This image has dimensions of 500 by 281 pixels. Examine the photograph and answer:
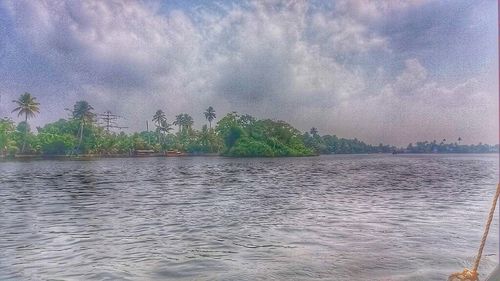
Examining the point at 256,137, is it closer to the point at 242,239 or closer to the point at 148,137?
the point at 148,137

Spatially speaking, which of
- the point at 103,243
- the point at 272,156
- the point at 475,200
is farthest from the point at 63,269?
the point at 272,156

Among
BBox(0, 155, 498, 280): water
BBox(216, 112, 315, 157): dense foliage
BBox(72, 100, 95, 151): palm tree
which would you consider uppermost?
BBox(72, 100, 95, 151): palm tree

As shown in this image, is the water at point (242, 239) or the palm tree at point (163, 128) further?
the palm tree at point (163, 128)

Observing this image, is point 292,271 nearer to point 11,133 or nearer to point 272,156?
point 11,133

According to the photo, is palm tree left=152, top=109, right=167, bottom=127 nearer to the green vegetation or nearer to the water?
the green vegetation

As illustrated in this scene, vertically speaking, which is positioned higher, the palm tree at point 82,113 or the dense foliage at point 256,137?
the palm tree at point 82,113

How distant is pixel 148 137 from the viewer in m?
68.6

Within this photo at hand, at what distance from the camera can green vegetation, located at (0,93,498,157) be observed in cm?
5497

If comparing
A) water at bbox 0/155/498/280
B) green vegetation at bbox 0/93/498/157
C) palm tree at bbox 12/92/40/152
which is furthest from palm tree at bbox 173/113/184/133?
water at bbox 0/155/498/280

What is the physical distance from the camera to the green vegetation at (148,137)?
5497 centimetres

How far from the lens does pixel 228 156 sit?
63.8 metres

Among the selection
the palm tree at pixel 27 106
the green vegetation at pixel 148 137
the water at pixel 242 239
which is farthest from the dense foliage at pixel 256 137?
the water at pixel 242 239

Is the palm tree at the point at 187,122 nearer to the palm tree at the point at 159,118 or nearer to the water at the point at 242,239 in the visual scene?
the palm tree at the point at 159,118

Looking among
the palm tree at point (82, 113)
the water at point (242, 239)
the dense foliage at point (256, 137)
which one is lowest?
the water at point (242, 239)
